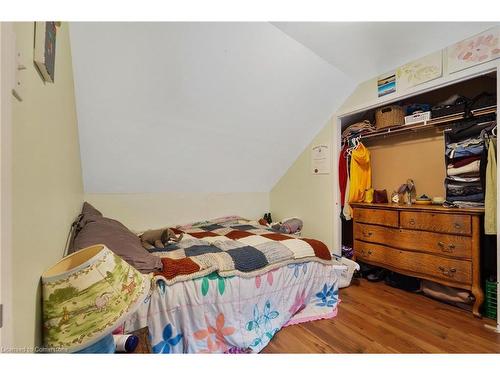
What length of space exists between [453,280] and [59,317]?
102 inches

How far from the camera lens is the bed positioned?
1.40 metres

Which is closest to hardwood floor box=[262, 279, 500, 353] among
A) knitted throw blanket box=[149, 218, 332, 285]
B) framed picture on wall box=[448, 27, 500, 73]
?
knitted throw blanket box=[149, 218, 332, 285]

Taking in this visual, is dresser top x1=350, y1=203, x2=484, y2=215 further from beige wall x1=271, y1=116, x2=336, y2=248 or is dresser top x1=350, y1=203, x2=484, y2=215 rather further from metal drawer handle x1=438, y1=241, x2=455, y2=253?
beige wall x1=271, y1=116, x2=336, y2=248

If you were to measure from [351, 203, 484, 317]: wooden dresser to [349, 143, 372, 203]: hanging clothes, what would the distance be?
0.16 m

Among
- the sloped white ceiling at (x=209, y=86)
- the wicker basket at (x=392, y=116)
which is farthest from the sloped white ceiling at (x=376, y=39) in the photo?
the wicker basket at (x=392, y=116)

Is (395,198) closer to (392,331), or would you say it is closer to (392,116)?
(392,116)

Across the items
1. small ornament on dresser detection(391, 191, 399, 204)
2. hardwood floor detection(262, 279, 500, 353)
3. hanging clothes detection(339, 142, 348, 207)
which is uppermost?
hanging clothes detection(339, 142, 348, 207)

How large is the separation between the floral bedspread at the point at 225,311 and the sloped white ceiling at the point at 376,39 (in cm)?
183

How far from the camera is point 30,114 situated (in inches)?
28.2

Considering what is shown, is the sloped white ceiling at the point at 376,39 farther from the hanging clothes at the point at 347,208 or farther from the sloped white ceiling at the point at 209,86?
the hanging clothes at the point at 347,208

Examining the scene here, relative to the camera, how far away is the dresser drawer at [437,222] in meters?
1.90

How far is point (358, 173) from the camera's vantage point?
110 inches
